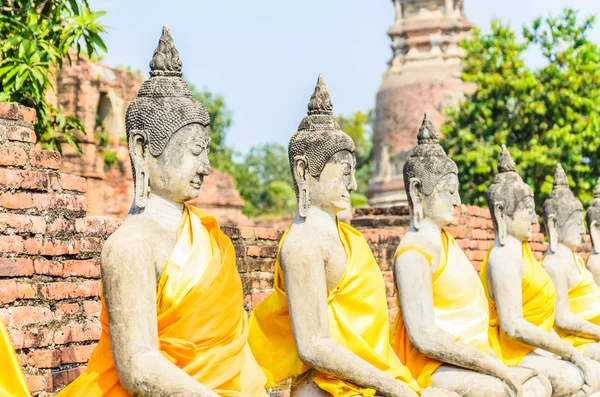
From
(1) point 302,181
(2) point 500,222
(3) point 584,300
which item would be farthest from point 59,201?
(3) point 584,300

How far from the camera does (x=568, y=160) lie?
609 inches

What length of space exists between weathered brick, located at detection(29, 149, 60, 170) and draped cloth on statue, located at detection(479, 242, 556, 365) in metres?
2.85

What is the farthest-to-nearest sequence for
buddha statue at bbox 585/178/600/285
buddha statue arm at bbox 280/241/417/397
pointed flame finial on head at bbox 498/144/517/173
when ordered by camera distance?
buddha statue at bbox 585/178/600/285, pointed flame finial on head at bbox 498/144/517/173, buddha statue arm at bbox 280/241/417/397

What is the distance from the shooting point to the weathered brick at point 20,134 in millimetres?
4824

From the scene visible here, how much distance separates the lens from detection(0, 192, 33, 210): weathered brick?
4676 millimetres

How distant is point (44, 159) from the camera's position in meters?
4.93

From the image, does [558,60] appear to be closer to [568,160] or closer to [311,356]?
[568,160]

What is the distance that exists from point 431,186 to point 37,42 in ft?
8.32

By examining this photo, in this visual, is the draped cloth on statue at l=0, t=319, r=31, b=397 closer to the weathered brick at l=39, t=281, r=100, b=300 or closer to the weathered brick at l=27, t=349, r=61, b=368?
the weathered brick at l=27, t=349, r=61, b=368

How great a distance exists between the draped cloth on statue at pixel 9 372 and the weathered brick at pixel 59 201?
1.41m

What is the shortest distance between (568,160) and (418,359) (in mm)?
10590

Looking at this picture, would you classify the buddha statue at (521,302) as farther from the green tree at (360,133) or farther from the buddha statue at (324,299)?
the green tree at (360,133)

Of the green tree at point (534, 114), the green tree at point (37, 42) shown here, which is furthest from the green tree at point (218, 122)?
the green tree at point (37, 42)

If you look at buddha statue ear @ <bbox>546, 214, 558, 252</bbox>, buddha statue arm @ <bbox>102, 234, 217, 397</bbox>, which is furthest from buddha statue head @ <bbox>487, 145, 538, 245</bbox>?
buddha statue arm @ <bbox>102, 234, 217, 397</bbox>
